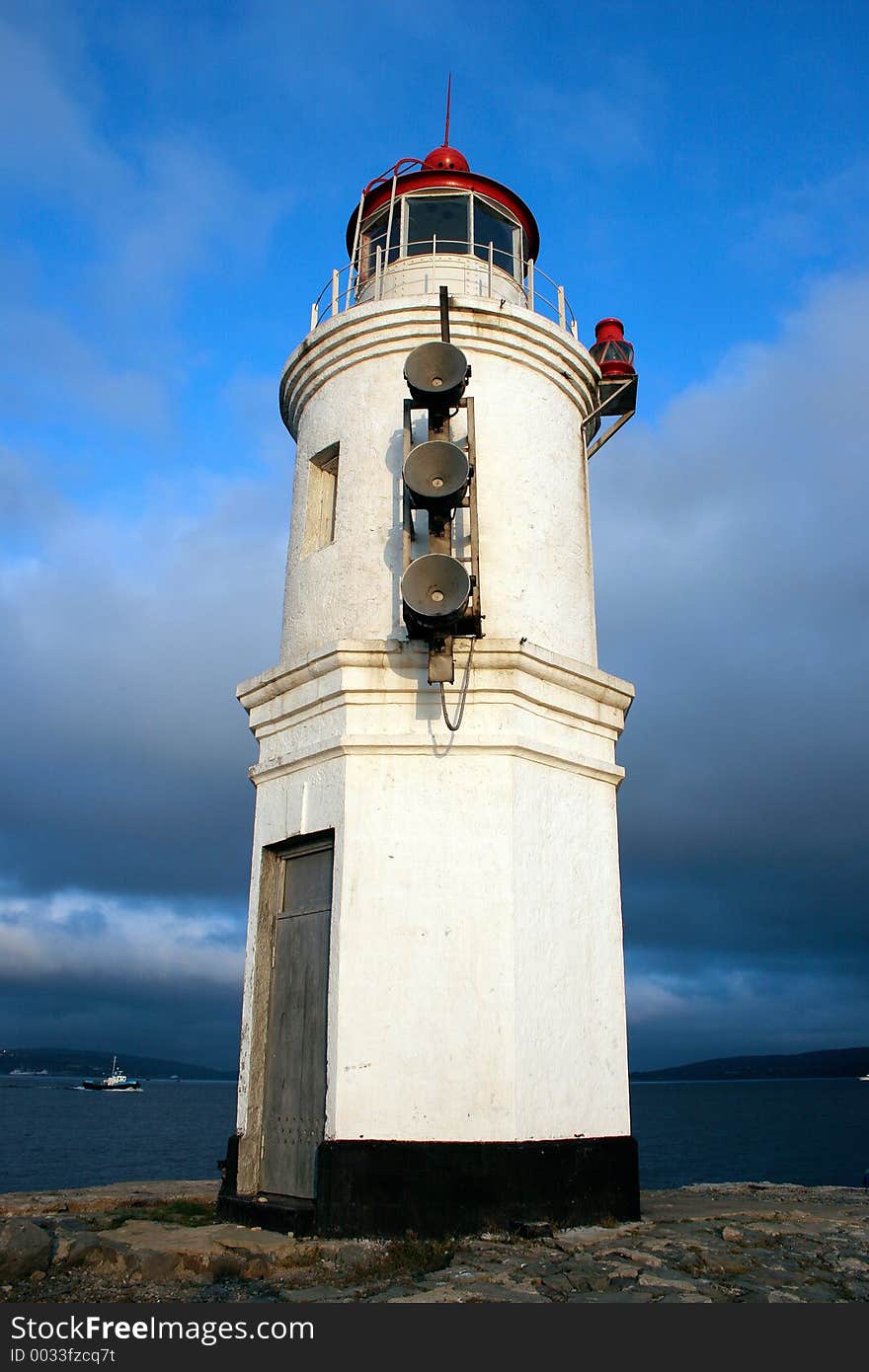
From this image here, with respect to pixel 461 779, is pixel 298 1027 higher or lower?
lower

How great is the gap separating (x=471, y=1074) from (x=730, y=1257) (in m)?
2.12

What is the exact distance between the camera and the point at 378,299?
1068 cm

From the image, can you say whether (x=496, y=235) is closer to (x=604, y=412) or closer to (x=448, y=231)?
(x=448, y=231)

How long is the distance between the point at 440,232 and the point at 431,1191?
9.75m

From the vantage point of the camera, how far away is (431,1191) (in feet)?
24.4

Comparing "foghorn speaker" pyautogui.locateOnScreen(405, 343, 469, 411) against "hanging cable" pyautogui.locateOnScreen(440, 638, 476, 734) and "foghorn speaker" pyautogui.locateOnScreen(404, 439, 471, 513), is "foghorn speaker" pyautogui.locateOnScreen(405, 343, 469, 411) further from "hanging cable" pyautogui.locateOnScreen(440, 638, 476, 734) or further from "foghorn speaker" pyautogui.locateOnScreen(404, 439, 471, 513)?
"hanging cable" pyautogui.locateOnScreen(440, 638, 476, 734)

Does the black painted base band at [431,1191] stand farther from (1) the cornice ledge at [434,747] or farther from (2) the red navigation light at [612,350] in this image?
(2) the red navigation light at [612,350]

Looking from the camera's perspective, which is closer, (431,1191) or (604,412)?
(431,1191)

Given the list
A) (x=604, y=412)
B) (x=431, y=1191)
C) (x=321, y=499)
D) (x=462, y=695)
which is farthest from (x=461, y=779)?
(x=604, y=412)

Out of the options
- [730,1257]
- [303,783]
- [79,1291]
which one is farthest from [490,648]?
[79,1291]

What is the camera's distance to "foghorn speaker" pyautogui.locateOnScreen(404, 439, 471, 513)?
8.41m

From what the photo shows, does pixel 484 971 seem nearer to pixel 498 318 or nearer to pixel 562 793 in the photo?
pixel 562 793

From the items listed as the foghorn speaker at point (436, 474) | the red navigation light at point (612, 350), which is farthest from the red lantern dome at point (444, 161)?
the foghorn speaker at point (436, 474)

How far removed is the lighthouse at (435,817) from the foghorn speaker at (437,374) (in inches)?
0.9
